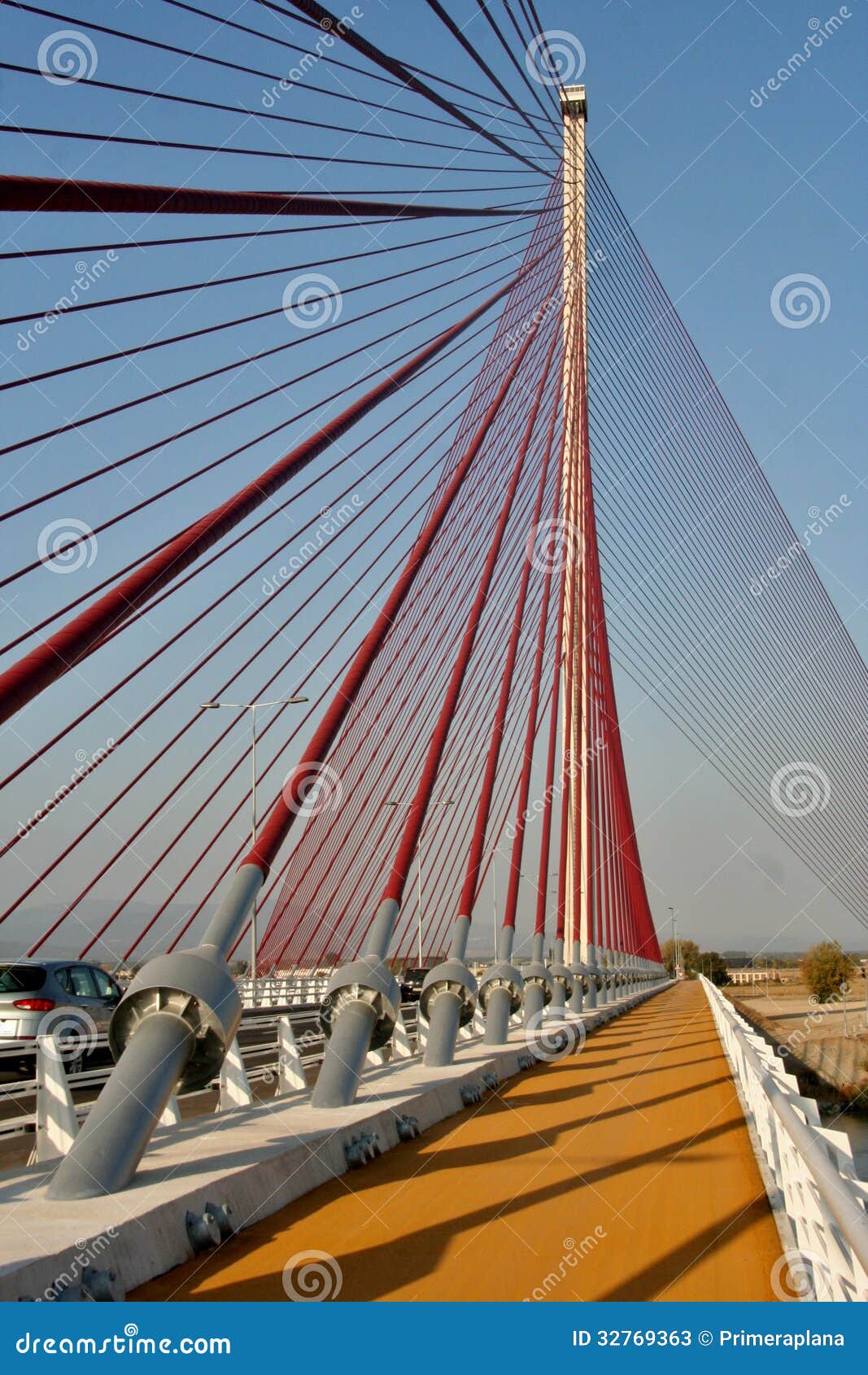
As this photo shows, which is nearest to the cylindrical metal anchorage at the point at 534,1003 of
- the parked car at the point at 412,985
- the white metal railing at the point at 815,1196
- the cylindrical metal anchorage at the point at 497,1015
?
the cylindrical metal anchorage at the point at 497,1015

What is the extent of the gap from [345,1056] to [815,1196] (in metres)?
5.92

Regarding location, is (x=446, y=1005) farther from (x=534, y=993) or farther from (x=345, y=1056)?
(x=534, y=993)

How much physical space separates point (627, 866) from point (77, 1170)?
51.8m

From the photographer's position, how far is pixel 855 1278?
455cm

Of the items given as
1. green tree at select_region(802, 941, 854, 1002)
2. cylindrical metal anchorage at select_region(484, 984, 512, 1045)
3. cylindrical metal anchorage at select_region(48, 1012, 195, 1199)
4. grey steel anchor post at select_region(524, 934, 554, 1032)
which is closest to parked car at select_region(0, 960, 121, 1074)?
cylindrical metal anchorage at select_region(484, 984, 512, 1045)

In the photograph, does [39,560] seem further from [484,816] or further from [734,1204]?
[484,816]

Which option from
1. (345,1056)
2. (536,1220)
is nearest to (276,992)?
(345,1056)

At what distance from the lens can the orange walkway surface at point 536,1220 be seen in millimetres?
6477

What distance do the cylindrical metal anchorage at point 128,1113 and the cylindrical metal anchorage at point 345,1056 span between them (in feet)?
12.1

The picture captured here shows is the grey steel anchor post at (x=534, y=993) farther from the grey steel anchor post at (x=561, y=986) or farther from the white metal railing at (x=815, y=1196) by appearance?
the white metal railing at (x=815, y=1196)

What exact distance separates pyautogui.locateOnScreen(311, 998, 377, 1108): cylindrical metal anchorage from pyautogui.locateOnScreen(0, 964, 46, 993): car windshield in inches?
188

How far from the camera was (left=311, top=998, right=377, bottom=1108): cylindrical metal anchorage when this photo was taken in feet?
36.6

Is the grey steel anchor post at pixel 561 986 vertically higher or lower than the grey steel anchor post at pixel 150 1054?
higher

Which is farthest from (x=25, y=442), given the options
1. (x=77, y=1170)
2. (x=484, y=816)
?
(x=484, y=816)
